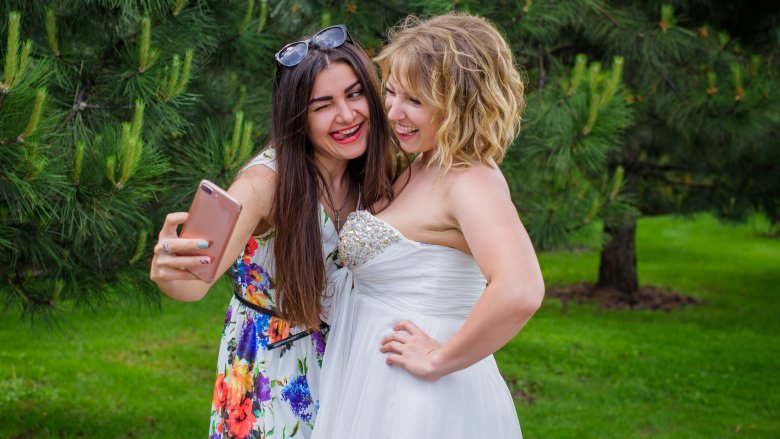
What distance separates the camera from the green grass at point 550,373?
520 cm

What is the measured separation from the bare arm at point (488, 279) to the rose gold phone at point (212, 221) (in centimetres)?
55

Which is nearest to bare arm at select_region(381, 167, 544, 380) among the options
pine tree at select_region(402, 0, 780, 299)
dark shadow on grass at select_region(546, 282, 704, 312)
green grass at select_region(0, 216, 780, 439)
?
pine tree at select_region(402, 0, 780, 299)

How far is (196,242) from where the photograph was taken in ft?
5.54

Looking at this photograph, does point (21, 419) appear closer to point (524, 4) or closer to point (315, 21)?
point (315, 21)

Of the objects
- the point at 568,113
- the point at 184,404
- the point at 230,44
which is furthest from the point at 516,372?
the point at 230,44

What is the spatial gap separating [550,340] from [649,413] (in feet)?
5.97

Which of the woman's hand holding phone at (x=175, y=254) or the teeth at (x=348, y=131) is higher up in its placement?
the teeth at (x=348, y=131)

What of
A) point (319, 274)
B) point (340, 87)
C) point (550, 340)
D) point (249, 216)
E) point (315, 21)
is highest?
point (315, 21)

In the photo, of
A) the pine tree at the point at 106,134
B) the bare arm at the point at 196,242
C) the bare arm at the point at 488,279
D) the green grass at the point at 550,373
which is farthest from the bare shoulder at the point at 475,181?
the green grass at the point at 550,373

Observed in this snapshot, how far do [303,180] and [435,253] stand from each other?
0.41 metres

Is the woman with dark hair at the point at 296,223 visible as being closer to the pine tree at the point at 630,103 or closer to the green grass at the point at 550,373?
the pine tree at the point at 630,103

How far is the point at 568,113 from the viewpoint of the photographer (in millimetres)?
3889

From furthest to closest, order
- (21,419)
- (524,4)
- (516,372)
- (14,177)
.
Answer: (516,372) → (21,419) → (524,4) → (14,177)

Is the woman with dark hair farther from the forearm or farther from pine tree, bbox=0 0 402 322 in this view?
pine tree, bbox=0 0 402 322
